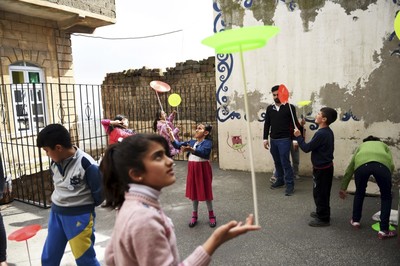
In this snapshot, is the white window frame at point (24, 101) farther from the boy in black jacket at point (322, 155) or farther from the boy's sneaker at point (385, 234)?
the boy's sneaker at point (385, 234)

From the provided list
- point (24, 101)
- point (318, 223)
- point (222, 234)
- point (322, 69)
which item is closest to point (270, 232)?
point (318, 223)

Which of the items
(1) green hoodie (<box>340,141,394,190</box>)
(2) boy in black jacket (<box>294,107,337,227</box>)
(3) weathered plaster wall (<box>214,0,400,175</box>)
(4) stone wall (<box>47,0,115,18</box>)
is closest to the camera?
(1) green hoodie (<box>340,141,394,190</box>)

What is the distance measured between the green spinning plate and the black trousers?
2.61 meters

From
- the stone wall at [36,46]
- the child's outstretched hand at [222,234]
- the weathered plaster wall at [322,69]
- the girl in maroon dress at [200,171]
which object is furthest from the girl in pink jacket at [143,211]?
the stone wall at [36,46]

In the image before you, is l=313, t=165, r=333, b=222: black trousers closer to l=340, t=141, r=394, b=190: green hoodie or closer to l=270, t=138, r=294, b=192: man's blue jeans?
l=340, t=141, r=394, b=190: green hoodie

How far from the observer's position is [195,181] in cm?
382

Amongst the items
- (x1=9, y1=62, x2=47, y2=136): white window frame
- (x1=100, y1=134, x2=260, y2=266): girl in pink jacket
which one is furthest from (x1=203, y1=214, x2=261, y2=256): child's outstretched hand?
(x1=9, y1=62, x2=47, y2=136): white window frame

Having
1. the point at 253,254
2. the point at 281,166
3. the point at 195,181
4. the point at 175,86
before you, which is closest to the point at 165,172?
the point at 253,254

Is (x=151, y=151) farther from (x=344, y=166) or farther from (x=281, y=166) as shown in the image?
(x=344, y=166)

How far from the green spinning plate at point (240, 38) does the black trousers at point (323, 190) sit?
103 inches

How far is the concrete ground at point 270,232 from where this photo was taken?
307 cm

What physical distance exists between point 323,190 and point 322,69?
275cm

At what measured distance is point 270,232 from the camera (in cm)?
367

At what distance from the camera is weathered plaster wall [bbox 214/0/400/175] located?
5.11 m
